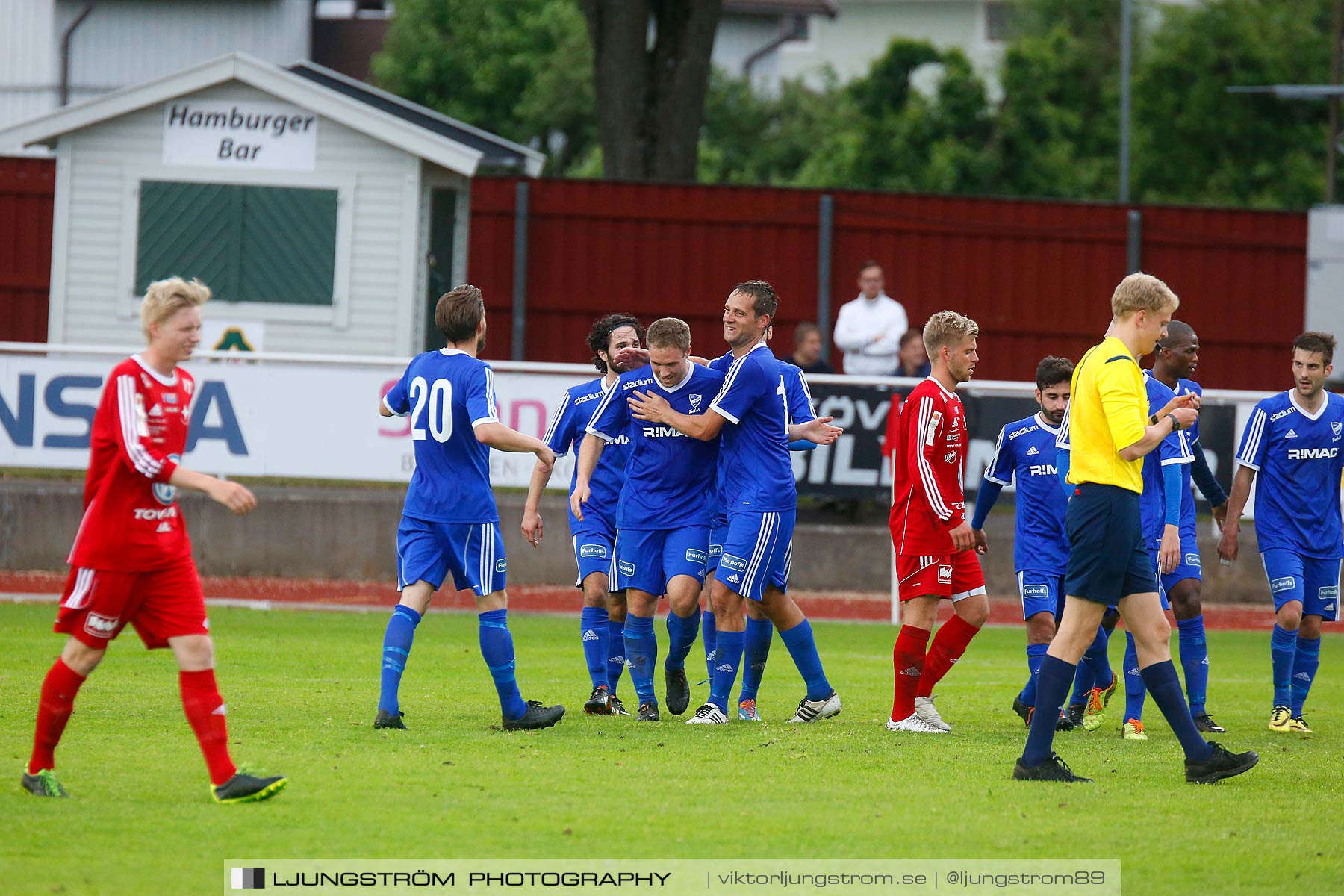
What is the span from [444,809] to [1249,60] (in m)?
42.4

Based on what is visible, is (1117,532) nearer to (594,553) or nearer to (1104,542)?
(1104,542)

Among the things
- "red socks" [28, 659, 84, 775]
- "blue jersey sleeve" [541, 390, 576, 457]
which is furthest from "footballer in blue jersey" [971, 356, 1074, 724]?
"red socks" [28, 659, 84, 775]

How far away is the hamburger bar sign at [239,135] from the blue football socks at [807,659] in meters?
14.0

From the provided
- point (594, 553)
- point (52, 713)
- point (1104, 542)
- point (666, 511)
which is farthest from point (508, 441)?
point (1104, 542)

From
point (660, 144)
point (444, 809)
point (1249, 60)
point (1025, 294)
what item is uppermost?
point (1249, 60)

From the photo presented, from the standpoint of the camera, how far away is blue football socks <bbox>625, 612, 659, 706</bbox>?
28.3 ft

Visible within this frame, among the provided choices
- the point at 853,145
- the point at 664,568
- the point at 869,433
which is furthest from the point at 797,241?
the point at 853,145

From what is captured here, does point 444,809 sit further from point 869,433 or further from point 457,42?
point 457,42

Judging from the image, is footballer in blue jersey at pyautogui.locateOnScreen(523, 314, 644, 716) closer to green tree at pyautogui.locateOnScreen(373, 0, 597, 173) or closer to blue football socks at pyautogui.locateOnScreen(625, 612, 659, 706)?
blue football socks at pyautogui.locateOnScreen(625, 612, 659, 706)

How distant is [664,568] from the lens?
28.0 feet

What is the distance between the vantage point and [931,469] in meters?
8.16

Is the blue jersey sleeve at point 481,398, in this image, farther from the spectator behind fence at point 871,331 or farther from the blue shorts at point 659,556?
the spectator behind fence at point 871,331

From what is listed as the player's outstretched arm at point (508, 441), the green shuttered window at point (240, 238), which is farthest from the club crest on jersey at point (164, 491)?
the green shuttered window at point (240, 238)

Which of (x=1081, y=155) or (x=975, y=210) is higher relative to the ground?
(x=1081, y=155)
